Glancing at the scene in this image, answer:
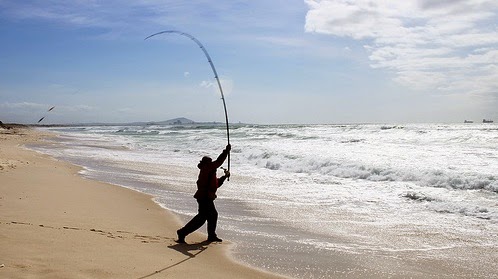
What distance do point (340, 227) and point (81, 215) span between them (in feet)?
13.1

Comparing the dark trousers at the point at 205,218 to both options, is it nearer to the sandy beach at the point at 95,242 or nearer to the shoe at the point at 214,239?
the shoe at the point at 214,239

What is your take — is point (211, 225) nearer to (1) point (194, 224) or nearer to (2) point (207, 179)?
(1) point (194, 224)

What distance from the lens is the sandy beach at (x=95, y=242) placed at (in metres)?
4.24

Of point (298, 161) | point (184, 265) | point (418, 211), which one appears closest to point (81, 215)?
point (184, 265)

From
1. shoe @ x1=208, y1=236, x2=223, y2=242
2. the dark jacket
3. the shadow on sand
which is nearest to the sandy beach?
the shadow on sand

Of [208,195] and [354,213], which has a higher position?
[208,195]

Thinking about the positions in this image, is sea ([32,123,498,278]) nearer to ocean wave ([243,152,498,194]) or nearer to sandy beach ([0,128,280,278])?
ocean wave ([243,152,498,194])

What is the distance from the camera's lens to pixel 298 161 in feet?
57.7

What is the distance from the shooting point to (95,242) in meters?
5.22

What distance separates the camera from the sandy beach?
4.24 metres

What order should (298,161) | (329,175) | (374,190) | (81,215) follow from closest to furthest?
(81,215) → (374,190) → (329,175) → (298,161)

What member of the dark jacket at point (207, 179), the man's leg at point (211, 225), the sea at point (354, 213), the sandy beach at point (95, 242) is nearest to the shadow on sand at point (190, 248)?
the sandy beach at point (95, 242)

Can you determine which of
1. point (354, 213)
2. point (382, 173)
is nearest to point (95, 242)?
point (354, 213)

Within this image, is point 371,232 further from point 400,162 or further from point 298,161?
point 298,161
